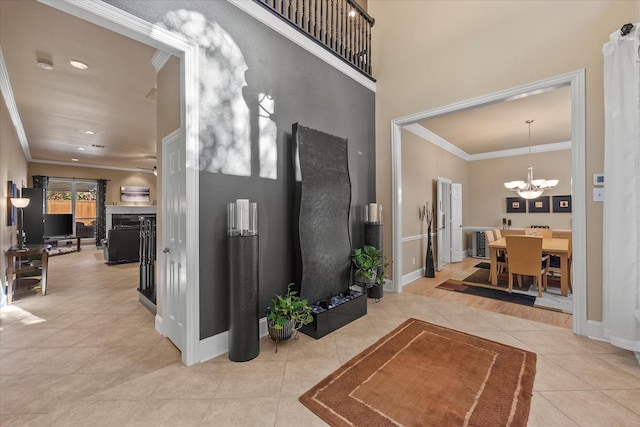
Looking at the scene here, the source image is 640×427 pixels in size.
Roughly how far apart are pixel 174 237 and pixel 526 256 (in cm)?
463

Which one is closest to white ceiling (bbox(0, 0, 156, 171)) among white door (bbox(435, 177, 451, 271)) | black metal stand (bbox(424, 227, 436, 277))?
black metal stand (bbox(424, 227, 436, 277))

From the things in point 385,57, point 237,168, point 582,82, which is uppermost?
point 385,57

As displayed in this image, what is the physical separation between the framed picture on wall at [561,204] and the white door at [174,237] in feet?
27.4

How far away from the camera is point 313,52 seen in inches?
130

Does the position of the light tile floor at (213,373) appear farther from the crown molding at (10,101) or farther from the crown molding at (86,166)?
the crown molding at (86,166)

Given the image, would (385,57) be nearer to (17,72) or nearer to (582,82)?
(582,82)

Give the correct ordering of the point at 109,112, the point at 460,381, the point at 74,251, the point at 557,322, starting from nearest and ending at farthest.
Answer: the point at 460,381, the point at 557,322, the point at 109,112, the point at 74,251

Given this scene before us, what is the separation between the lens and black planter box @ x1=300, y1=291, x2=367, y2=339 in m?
2.64

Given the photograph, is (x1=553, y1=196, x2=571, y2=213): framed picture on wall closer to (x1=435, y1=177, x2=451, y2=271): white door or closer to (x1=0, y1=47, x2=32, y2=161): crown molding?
(x1=435, y1=177, x2=451, y2=271): white door

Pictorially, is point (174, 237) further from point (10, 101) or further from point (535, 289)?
point (535, 289)

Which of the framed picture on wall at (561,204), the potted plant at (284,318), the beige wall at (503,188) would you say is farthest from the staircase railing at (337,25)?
the framed picture on wall at (561,204)

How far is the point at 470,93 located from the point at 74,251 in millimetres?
11813

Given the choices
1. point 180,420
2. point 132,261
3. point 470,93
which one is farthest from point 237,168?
point 132,261

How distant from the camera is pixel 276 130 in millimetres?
2842
